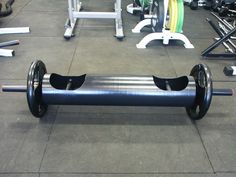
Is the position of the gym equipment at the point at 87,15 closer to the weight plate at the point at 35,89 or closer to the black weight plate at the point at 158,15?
the black weight plate at the point at 158,15

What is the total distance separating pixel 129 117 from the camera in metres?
1.90

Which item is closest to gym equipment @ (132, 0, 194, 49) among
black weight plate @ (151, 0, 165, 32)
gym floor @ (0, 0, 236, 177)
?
black weight plate @ (151, 0, 165, 32)

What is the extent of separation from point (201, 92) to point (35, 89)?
3.86 ft

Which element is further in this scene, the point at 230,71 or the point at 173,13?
the point at 173,13

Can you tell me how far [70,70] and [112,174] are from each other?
1355 millimetres

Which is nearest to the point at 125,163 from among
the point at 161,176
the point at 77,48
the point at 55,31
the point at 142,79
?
the point at 161,176

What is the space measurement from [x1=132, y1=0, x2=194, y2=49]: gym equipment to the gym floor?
305 mm

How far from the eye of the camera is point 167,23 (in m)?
3.09

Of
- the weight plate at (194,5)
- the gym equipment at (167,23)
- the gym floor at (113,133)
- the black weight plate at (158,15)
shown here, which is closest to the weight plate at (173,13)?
the gym equipment at (167,23)

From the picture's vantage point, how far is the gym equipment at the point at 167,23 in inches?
113

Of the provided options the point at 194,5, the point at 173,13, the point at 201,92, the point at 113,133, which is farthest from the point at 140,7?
the point at 113,133

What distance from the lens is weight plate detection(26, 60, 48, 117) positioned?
1.59m

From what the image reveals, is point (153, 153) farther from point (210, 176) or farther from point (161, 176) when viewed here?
point (210, 176)

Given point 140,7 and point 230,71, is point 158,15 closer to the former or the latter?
point 230,71
